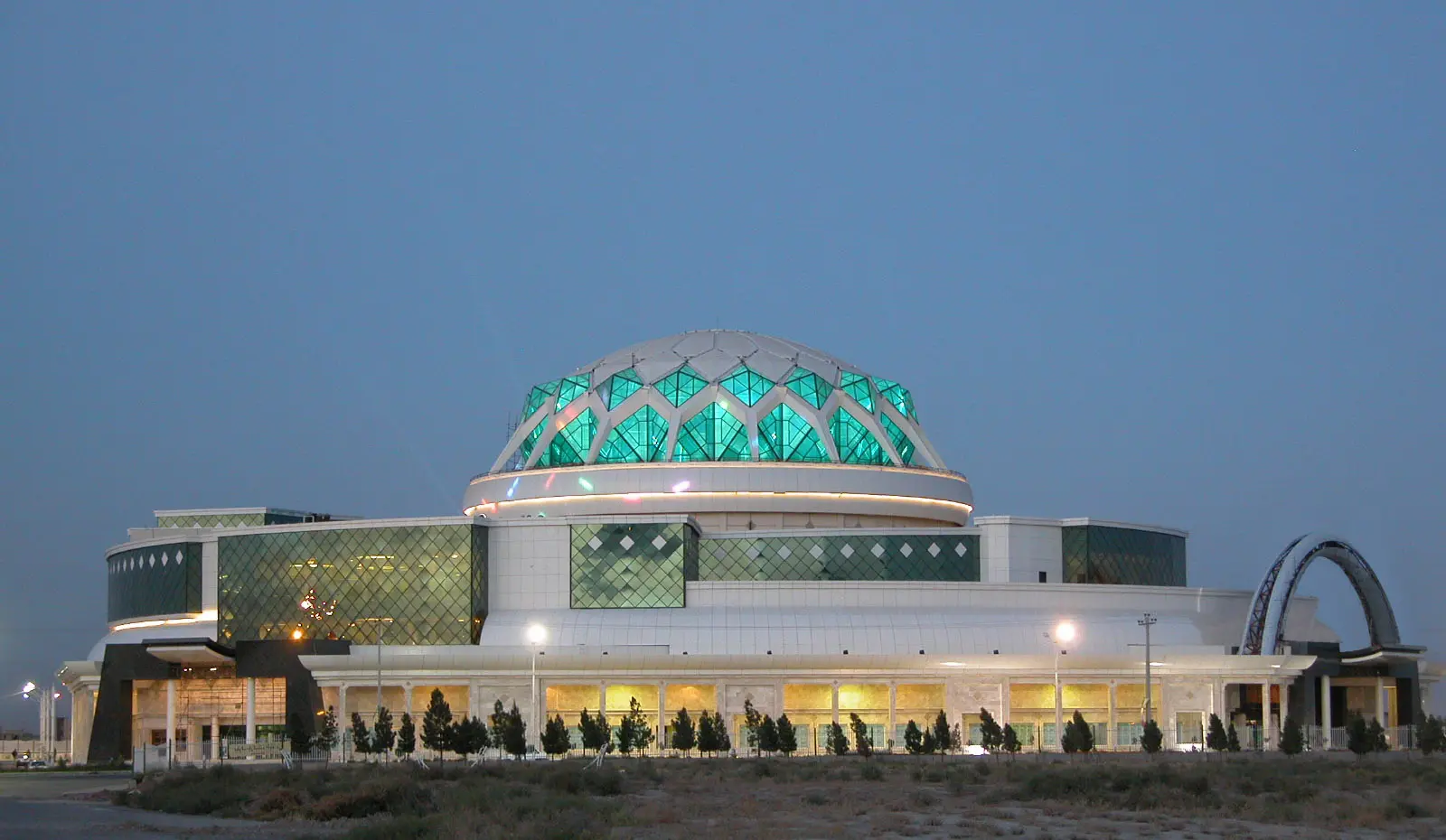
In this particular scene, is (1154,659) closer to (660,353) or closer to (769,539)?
(769,539)

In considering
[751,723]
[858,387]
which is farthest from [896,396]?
[751,723]

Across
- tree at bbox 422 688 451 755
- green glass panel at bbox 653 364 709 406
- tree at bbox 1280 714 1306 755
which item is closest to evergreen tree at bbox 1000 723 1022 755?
tree at bbox 1280 714 1306 755

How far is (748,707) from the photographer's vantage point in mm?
74312

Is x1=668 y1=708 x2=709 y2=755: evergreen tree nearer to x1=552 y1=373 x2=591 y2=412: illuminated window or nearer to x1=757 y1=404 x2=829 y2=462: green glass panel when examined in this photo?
x1=757 y1=404 x2=829 y2=462: green glass panel

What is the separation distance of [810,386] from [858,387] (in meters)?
3.20

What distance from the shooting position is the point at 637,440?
91625 mm

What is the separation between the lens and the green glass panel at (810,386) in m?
92.8

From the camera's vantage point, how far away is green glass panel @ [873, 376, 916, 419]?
317ft

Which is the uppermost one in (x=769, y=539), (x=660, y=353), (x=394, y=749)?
(x=660, y=353)

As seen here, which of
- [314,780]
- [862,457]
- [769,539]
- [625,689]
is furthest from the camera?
[862,457]

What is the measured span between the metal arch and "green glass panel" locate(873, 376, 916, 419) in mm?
20315

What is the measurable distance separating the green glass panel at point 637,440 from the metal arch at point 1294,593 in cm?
2776

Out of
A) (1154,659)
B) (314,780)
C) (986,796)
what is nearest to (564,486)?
(1154,659)

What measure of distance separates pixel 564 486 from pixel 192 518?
21.4 m
